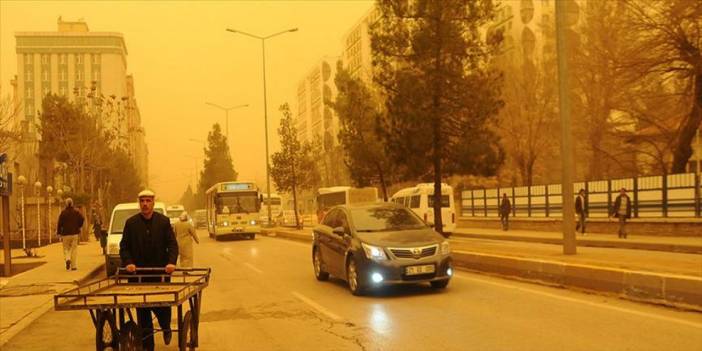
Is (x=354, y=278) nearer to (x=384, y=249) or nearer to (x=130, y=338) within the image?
(x=384, y=249)

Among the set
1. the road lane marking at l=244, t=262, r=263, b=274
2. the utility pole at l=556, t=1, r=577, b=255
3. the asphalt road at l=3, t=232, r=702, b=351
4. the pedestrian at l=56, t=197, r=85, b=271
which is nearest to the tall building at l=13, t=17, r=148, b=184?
the road lane marking at l=244, t=262, r=263, b=274

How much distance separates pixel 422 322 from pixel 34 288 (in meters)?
9.59

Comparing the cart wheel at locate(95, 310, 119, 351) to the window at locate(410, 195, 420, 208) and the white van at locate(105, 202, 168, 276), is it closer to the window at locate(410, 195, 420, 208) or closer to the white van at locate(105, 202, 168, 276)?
the white van at locate(105, 202, 168, 276)

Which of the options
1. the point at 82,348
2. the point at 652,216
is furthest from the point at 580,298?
the point at 652,216

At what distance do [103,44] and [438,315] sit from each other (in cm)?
13433

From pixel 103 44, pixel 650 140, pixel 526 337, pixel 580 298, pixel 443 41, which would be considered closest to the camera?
pixel 526 337

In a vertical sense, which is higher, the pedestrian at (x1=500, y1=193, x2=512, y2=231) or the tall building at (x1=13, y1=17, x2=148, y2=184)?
the tall building at (x1=13, y1=17, x2=148, y2=184)

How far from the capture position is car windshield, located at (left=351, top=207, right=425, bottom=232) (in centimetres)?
1320

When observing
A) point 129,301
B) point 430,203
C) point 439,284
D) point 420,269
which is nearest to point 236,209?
point 430,203

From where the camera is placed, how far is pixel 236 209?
3762 centimetres

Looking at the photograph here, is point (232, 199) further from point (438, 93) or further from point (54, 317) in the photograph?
point (54, 317)

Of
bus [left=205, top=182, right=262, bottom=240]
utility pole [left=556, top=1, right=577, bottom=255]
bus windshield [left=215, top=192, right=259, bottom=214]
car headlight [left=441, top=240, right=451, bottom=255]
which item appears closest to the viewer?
car headlight [left=441, top=240, right=451, bottom=255]

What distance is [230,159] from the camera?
11262cm

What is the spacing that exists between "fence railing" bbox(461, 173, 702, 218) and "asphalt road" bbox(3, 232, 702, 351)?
16.2 metres
